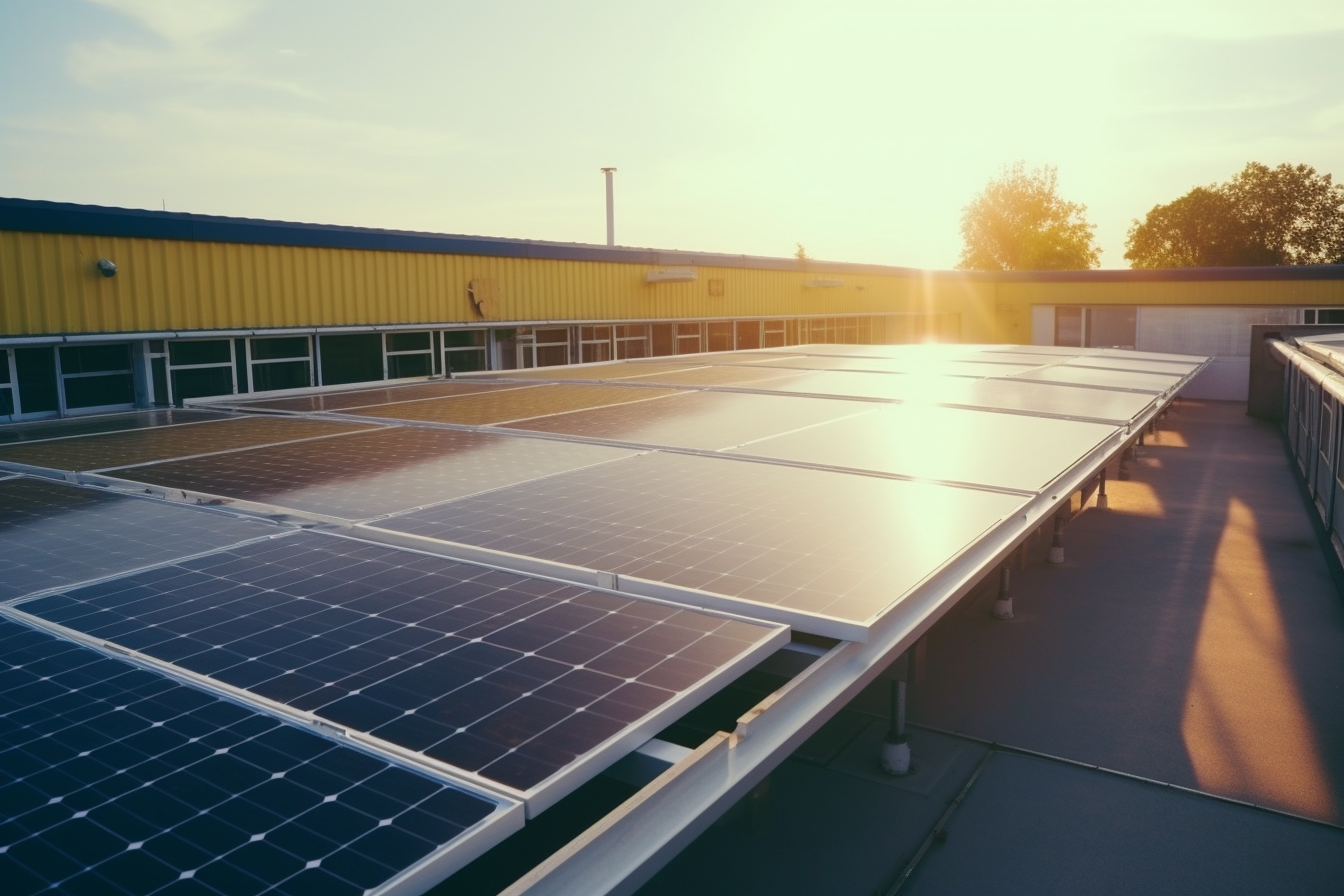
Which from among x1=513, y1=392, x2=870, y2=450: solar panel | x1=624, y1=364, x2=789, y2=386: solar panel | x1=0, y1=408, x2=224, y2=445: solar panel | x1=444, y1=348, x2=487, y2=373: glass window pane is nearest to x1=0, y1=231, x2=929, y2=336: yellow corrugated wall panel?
x1=444, y1=348, x2=487, y2=373: glass window pane

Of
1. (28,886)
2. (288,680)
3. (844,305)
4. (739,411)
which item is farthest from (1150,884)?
(844,305)

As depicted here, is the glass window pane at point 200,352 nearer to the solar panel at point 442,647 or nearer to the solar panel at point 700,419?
the solar panel at point 700,419

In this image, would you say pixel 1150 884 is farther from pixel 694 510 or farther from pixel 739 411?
pixel 739 411

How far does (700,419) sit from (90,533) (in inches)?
280

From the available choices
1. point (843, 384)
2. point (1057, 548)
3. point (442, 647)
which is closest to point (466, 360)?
point (843, 384)

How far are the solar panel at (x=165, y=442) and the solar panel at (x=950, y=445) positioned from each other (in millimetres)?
5323

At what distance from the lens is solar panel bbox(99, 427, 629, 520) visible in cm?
760

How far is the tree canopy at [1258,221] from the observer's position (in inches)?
3302

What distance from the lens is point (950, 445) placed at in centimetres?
1011

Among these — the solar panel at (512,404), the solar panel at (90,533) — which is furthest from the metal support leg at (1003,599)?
the solar panel at (90,533)

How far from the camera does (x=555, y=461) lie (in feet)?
30.4

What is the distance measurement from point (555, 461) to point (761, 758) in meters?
5.71

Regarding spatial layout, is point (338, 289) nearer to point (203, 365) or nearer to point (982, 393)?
point (203, 365)

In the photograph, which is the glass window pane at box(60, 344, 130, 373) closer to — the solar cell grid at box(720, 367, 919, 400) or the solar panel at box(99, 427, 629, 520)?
the solar panel at box(99, 427, 629, 520)
